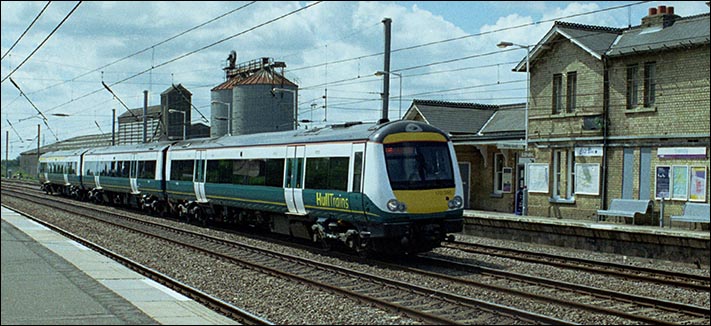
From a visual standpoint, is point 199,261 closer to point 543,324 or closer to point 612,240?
point 543,324

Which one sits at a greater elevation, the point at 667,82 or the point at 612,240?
the point at 667,82

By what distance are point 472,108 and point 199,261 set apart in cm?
2438

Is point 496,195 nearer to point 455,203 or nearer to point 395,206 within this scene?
point 455,203

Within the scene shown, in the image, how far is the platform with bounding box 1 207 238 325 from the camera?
891 centimetres

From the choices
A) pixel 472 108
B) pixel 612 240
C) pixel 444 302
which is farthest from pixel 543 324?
pixel 472 108

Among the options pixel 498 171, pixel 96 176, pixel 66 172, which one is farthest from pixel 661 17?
pixel 66 172

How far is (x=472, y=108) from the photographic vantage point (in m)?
38.6

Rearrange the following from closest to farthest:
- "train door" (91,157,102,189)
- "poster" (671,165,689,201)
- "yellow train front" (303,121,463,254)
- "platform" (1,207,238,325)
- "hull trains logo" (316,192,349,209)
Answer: "platform" (1,207,238,325) → "yellow train front" (303,121,463,254) → "hull trains logo" (316,192,349,209) → "poster" (671,165,689,201) → "train door" (91,157,102,189)

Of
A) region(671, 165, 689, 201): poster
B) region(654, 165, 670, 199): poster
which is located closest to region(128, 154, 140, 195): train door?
region(654, 165, 670, 199): poster

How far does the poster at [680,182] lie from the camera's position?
75.1 ft

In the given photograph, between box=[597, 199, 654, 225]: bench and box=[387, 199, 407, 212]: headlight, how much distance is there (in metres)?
11.1

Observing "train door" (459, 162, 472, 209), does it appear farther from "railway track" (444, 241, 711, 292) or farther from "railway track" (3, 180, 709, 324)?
"railway track" (3, 180, 709, 324)

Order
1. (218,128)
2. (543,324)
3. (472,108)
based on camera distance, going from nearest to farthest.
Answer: (543,324) < (472,108) < (218,128)

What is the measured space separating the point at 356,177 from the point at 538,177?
14629 mm
